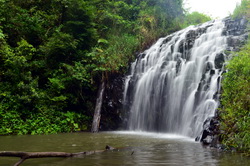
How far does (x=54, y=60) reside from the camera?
13242mm

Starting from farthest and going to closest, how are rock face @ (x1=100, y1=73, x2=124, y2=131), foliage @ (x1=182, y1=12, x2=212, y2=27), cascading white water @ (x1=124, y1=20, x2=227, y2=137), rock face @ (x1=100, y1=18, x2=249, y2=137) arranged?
foliage @ (x1=182, y1=12, x2=212, y2=27) < rock face @ (x1=100, y1=73, x2=124, y2=131) < rock face @ (x1=100, y1=18, x2=249, y2=137) < cascading white water @ (x1=124, y1=20, x2=227, y2=137)

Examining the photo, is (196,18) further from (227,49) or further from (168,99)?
(168,99)

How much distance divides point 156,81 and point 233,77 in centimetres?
525

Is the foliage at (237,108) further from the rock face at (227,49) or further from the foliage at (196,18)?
the foliage at (196,18)

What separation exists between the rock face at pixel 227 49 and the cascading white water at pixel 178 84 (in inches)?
10.1

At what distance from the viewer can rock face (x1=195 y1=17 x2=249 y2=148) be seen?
6422mm

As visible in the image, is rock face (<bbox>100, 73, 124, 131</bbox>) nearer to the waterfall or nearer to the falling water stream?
the waterfall

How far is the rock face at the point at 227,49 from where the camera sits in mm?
6422

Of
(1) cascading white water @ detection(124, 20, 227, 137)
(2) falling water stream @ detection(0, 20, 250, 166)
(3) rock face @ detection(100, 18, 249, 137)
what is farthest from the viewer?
(3) rock face @ detection(100, 18, 249, 137)

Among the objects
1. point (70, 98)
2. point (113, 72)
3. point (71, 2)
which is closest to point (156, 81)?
point (113, 72)

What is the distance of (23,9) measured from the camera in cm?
1403

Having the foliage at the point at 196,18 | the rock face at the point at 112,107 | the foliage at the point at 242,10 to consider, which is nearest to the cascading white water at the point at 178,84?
the rock face at the point at 112,107

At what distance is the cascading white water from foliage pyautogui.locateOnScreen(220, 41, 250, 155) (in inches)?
55.1

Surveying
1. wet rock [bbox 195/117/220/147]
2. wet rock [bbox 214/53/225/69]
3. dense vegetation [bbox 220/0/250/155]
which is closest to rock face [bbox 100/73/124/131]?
wet rock [bbox 214/53/225/69]
